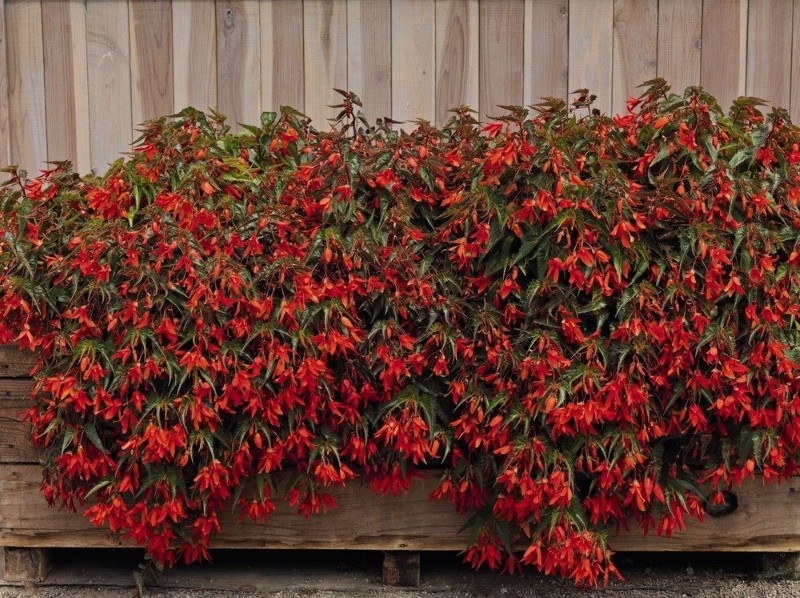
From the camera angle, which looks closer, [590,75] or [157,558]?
[157,558]

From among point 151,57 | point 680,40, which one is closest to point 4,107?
point 151,57

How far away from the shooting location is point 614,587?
9.20 feet

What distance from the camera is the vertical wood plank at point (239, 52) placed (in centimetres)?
338

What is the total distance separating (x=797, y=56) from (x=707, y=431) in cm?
167

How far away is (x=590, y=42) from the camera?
3.35m

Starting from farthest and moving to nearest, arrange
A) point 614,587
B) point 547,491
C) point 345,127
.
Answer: point 614,587, point 345,127, point 547,491

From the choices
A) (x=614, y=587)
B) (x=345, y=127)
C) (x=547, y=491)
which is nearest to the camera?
(x=547, y=491)

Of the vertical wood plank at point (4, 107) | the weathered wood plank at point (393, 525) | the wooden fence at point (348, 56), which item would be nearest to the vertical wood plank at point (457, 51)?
the wooden fence at point (348, 56)

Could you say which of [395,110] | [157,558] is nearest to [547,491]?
[157,558]

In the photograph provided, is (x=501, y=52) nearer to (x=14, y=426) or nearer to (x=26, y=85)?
(x=26, y=85)

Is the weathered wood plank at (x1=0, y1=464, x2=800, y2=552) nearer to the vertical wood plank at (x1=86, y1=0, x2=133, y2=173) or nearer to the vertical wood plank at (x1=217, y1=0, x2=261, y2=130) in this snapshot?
the vertical wood plank at (x1=86, y1=0, x2=133, y2=173)

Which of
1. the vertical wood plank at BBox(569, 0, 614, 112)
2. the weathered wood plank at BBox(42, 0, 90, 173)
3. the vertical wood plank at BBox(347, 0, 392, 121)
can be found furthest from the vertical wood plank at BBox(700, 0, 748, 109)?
the weathered wood plank at BBox(42, 0, 90, 173)

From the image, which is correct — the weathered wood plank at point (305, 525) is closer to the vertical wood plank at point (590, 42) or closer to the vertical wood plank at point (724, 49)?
the vertical wood plank at point (590, 42)

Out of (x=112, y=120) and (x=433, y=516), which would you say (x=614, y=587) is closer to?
(x=433, y=516)
